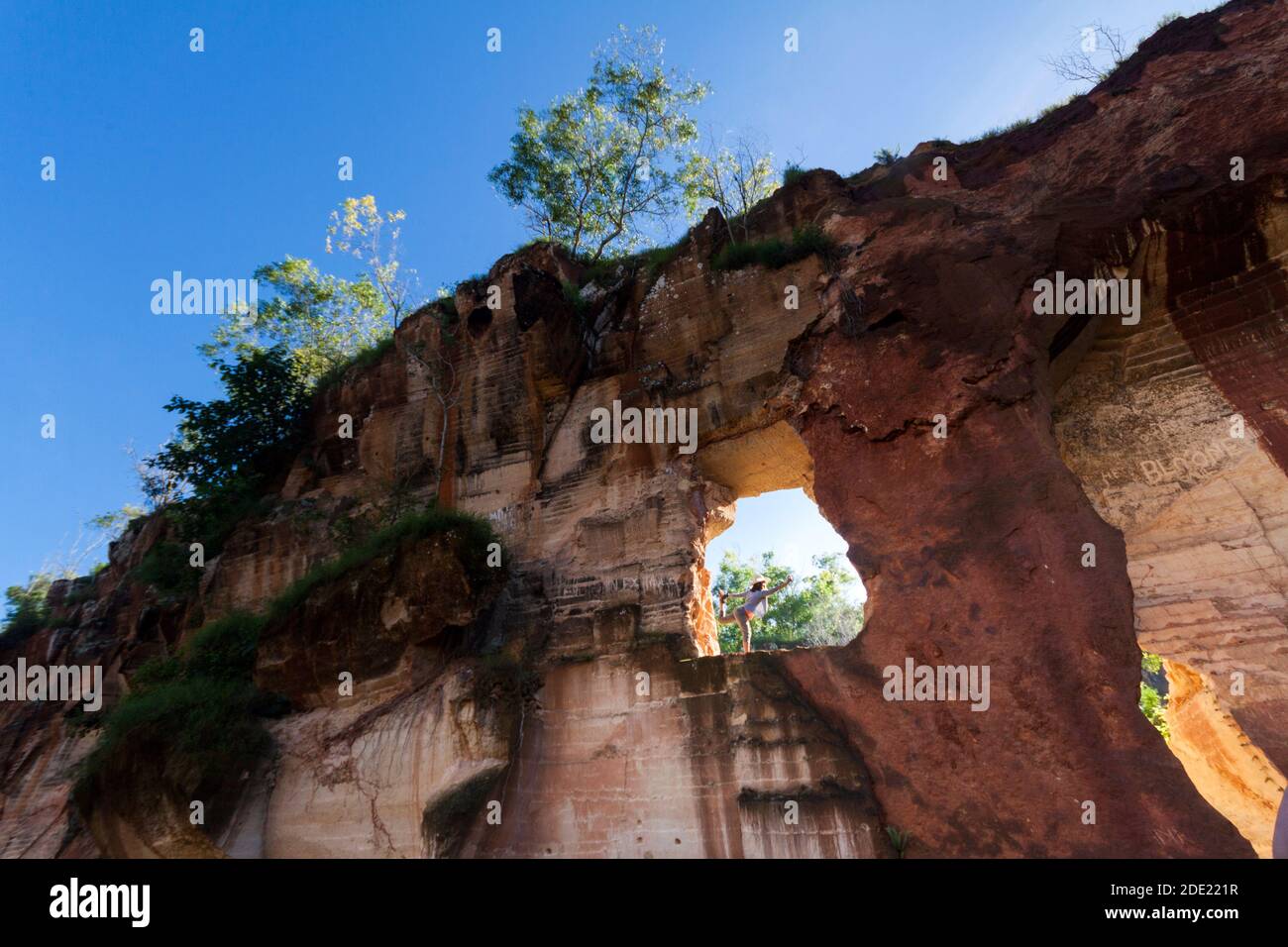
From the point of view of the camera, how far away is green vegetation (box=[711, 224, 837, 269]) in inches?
404

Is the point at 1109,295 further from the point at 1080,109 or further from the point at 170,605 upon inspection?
the point at 170,605

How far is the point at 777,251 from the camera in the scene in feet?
34.9

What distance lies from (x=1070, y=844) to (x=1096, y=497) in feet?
14.3

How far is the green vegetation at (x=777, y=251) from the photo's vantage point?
10.3 m

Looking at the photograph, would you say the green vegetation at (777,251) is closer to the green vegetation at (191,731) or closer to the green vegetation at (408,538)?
the green vegetation at (408,538)

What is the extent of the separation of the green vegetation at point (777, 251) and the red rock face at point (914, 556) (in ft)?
0.49

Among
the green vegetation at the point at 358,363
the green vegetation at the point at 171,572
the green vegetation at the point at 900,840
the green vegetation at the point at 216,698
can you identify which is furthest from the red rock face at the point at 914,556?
the green vegetation at the point at 358,363

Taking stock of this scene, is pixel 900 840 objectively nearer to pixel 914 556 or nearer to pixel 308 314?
pixel 914 556

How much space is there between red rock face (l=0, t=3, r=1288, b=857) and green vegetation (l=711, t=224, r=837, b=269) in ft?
0.49

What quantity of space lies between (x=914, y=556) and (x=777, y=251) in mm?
5215

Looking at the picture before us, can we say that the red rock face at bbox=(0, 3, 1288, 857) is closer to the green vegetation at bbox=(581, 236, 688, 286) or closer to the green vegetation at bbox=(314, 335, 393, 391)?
the green vegetation at bbox=(581, 236, 688, 286)

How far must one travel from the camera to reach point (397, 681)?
9.47 metres

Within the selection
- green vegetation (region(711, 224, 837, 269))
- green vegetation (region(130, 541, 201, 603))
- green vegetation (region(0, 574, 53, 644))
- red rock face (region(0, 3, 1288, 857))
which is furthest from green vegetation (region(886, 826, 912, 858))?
green vegetation (region(0, 574, 53, 644))

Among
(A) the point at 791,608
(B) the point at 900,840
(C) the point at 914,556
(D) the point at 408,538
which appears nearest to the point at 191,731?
(D) the point at 408,538
